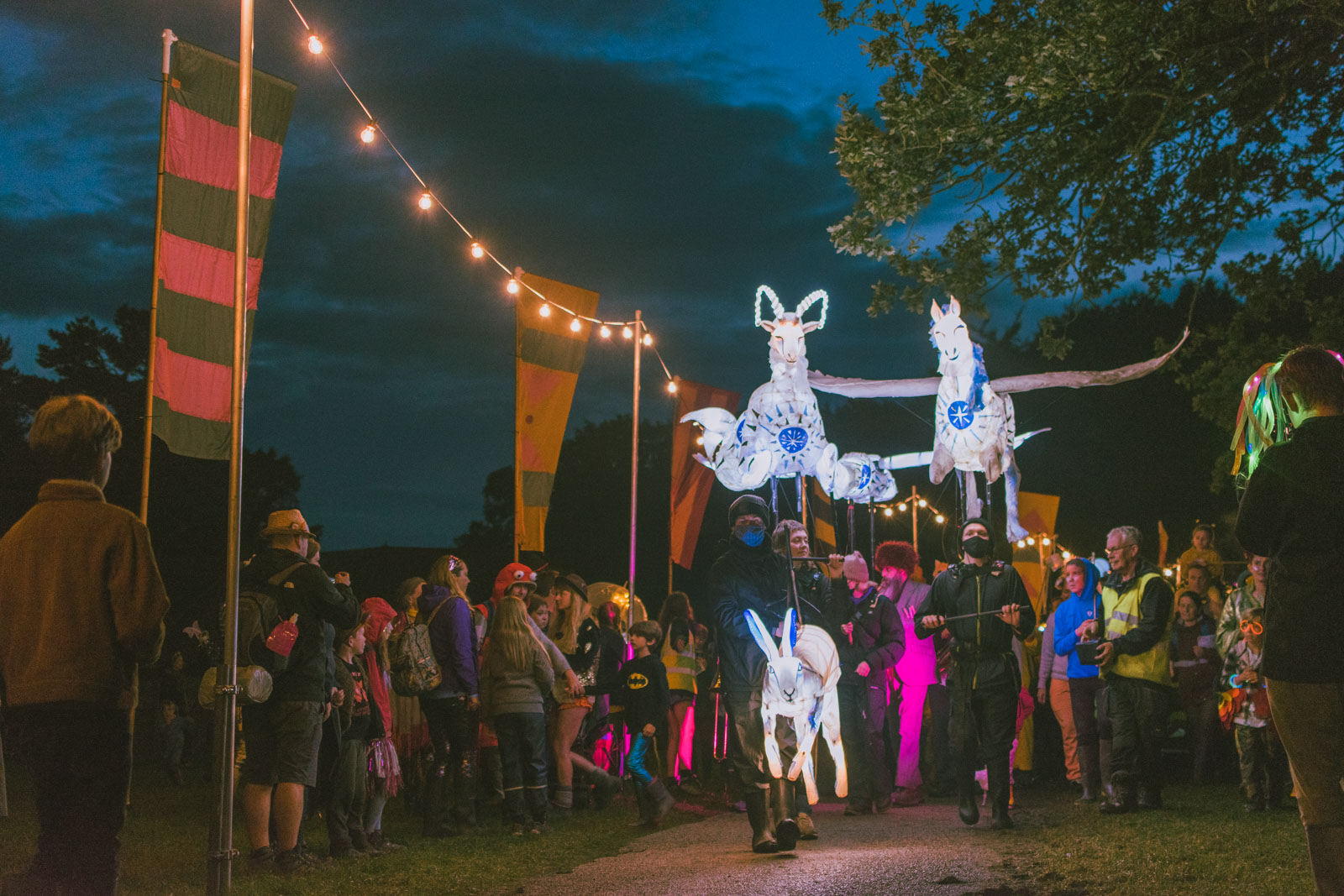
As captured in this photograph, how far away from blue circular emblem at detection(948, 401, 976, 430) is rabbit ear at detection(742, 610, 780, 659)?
7.12 meters

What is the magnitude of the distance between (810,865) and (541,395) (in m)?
7.32

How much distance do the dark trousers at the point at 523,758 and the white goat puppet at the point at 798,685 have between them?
8.25 ft

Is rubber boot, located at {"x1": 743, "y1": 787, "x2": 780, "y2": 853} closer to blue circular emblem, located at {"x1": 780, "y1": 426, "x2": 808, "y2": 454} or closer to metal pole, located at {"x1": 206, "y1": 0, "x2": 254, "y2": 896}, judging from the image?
metal pole, located at {"x1": 206, "y1": 0, "x2": 254, "y2": 896}

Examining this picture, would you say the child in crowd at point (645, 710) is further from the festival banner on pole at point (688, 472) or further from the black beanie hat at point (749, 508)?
the festival banner on pole at point (688, 472)

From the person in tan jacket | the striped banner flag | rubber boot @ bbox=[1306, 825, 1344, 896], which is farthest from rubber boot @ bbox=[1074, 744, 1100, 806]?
the person in tan jacket

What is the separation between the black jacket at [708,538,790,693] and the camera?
7.99 meters

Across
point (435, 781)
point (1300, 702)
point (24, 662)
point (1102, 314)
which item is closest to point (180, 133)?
point (435, 781)

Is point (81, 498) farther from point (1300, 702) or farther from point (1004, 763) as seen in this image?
point (1004, 763)

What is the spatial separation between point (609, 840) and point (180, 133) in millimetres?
6288

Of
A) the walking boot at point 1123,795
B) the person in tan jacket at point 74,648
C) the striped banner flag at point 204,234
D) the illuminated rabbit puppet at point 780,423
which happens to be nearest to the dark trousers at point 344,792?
the striped banner flag at point 204,234

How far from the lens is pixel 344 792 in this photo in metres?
8.21

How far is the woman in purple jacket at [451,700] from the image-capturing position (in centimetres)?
942

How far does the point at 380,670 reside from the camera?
9.74 m

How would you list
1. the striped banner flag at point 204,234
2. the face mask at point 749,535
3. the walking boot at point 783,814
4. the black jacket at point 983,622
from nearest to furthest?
the walking boot at point 783,814, the face mask at point 749,535, the striped banner flag at point 204,234, the black jacket at point 983,622
